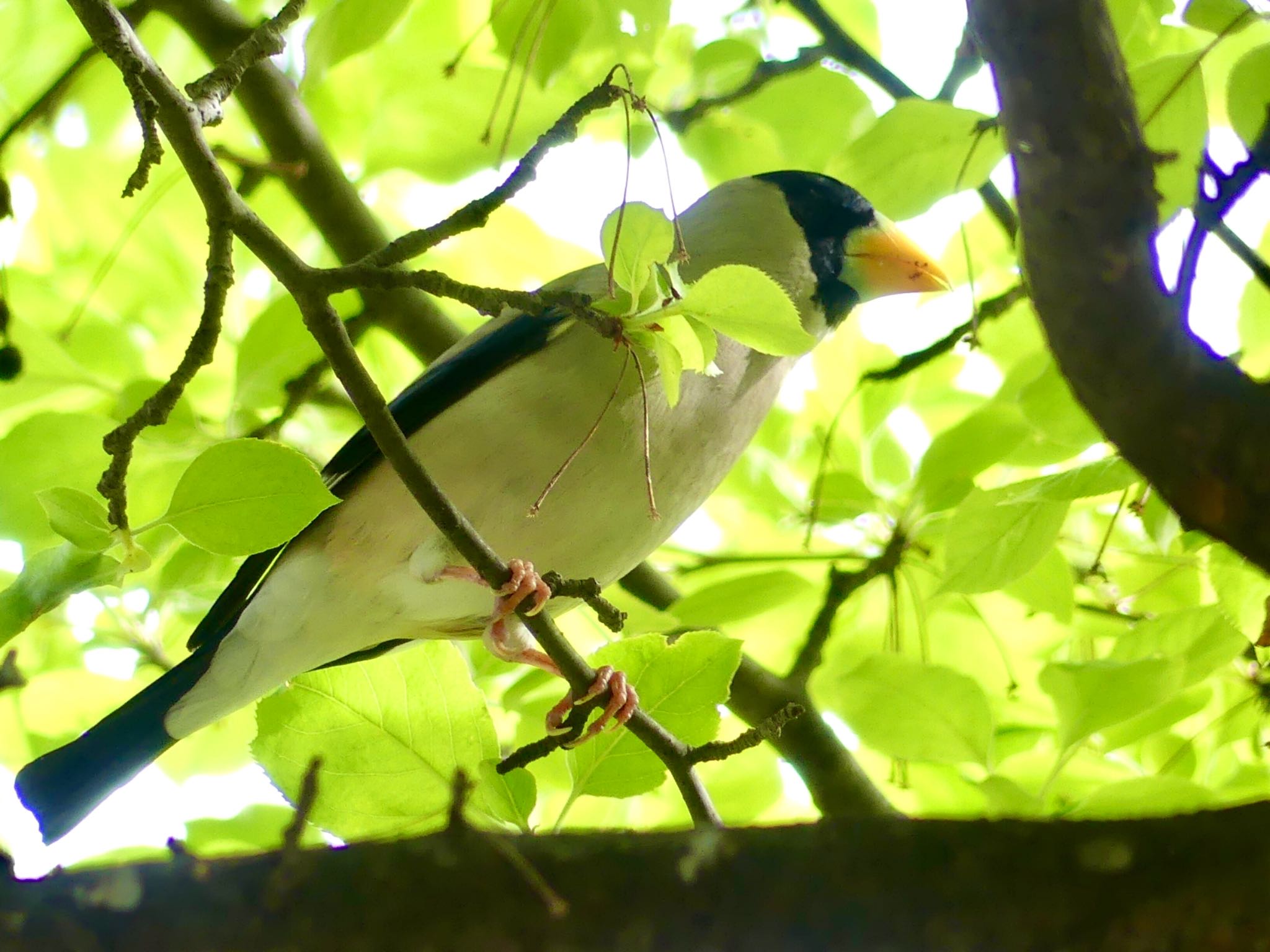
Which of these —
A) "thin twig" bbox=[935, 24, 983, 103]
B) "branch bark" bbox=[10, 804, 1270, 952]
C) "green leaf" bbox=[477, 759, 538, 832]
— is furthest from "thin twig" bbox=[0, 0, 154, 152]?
"branch bark" bbox=[10, 804, 1270, 952]

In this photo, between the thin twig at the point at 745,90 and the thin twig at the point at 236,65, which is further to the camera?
the thin twig at the point at 745,90

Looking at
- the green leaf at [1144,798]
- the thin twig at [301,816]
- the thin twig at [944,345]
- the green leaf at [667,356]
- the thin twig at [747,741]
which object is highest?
the thin twig at [944,345]

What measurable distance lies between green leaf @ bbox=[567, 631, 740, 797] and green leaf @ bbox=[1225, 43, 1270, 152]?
880 mm

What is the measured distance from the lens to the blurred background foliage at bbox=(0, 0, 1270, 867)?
1474 mm

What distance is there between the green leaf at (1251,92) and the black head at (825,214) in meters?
1.13

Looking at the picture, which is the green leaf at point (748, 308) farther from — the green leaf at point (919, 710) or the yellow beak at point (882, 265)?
the yellow beak at point (882, 265)

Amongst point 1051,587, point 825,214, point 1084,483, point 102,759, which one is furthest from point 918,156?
point 102,759

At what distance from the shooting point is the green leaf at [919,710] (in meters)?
1.62

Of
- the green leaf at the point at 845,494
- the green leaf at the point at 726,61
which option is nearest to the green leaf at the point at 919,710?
the green leaf at the point at 845,494

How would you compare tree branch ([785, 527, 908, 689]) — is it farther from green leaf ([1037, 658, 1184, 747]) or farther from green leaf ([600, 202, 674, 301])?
green leaf ([600, 202, 674, 301])

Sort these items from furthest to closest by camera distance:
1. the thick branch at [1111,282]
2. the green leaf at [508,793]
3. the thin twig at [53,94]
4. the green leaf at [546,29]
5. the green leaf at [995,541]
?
the thin twig at [53,94], the green leaf at [546,29], the green leaf at [995,541], the green leaf at [508,793], the thick branch at [1111,282]

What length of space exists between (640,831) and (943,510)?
1.37 meters

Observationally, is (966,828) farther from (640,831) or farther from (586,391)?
(586,391)

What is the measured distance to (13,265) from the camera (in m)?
2.32
